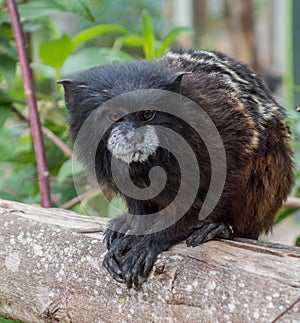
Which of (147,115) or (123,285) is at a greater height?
(147,115)

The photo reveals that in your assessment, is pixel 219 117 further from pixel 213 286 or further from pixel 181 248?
pixel 213 286

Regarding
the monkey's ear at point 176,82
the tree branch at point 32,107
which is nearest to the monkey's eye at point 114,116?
the monkey's ear at point 176,82

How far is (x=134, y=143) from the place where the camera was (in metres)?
2.14

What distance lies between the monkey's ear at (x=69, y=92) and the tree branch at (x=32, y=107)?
752mm

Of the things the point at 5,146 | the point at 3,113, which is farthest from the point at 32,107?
the point at 5,146

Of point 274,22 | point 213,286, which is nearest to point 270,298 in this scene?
point 213,286

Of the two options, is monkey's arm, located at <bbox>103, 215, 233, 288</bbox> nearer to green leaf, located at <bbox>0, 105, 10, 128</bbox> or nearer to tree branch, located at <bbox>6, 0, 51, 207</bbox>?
tree branch, located at <bbox>6, 0, 51, 207</bbox>

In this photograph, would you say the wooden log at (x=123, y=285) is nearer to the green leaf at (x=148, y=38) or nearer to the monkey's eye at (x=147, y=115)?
the monkey's eye at (x=147, y=115)

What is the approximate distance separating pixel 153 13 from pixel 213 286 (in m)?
9.68

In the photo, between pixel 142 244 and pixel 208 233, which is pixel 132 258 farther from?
pixel 208 233

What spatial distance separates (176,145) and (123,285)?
21.3 inches

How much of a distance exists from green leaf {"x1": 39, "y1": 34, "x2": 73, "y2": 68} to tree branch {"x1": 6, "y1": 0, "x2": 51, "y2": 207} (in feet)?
0.77

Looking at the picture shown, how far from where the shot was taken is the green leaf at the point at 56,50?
11.2 feet

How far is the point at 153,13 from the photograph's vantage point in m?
11.1
